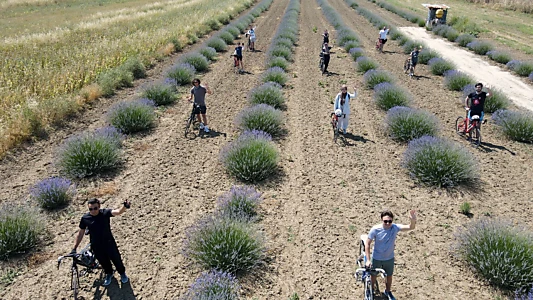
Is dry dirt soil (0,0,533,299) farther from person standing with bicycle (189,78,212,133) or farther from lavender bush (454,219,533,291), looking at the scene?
person standing with bicycle (189,78,212,133)

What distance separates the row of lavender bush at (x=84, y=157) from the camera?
19.8 ft

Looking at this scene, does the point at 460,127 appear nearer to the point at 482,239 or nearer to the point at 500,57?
the point at 482,239

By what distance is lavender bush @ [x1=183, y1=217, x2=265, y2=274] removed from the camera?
5562mm

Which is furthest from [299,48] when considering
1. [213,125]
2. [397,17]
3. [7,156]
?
[397,17]

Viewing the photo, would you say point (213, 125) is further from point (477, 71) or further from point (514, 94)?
point (477, 71)

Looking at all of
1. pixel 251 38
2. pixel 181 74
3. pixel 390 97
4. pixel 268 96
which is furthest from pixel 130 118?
pixel 251 38

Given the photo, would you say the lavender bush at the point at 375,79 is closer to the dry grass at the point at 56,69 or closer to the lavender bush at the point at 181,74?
the lavender bush at the point at 181,74

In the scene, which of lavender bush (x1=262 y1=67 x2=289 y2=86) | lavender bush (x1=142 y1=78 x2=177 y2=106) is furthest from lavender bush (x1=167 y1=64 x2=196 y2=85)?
lavender bush (x1=262 y1=67 x2=289 y2=86)

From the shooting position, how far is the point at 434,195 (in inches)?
305

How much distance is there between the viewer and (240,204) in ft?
22.7

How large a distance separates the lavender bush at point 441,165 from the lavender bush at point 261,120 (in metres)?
3.99

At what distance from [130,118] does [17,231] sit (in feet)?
17.7

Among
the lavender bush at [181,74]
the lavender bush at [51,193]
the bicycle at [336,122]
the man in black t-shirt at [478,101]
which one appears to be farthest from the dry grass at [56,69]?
the man in black t-shirt at [478,101]

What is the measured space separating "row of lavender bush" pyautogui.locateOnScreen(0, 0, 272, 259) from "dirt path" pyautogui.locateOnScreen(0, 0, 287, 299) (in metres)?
0.34
